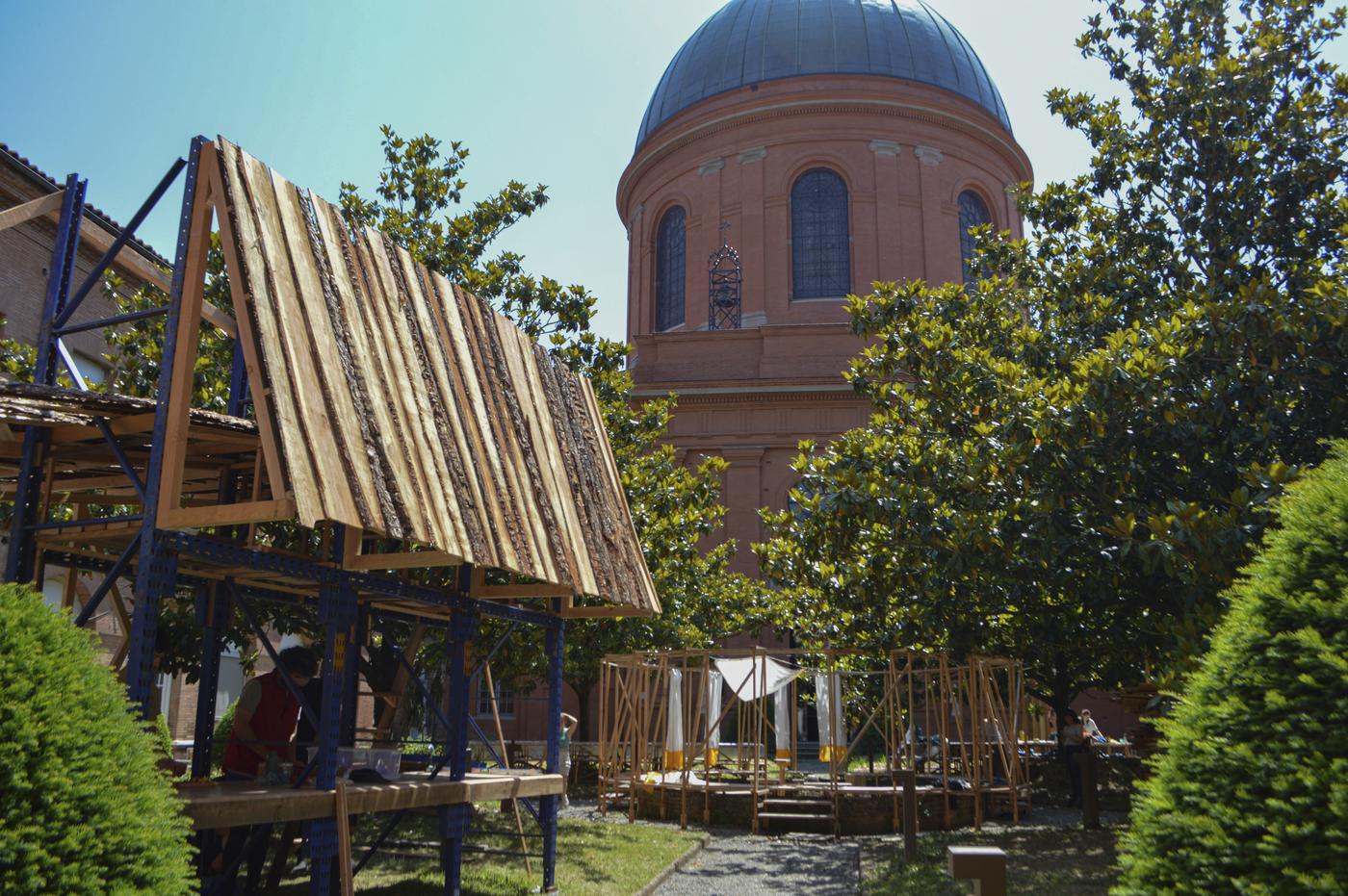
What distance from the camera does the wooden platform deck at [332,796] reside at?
6461mm

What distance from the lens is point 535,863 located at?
39.1 feet

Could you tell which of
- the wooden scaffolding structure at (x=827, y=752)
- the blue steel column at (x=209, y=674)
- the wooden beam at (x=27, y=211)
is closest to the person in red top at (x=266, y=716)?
the blue steel column at (x=209, y=674)

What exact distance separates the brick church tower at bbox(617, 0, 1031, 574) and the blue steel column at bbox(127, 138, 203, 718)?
2530 centimetres

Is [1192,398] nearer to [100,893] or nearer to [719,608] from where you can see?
[100,893]

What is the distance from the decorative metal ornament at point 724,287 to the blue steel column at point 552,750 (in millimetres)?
24314

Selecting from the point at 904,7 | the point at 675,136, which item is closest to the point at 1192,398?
the point at 675,136

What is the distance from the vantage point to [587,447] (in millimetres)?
11945

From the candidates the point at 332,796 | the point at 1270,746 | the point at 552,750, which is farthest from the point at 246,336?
the point at 1270,746

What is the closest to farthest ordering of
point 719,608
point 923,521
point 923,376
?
point 923,521 → point 923,376 → point 719,608

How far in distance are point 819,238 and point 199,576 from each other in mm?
28961

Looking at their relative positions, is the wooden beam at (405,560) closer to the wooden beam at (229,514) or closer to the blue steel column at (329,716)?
the blue steel column at (329,716)

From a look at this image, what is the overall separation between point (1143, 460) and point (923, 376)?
13.0ft

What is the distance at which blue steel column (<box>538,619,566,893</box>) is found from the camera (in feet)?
33.8

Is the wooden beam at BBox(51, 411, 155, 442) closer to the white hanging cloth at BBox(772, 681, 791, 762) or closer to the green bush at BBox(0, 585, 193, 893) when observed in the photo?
the green bush at BBox(0, 585, 193, 893)
